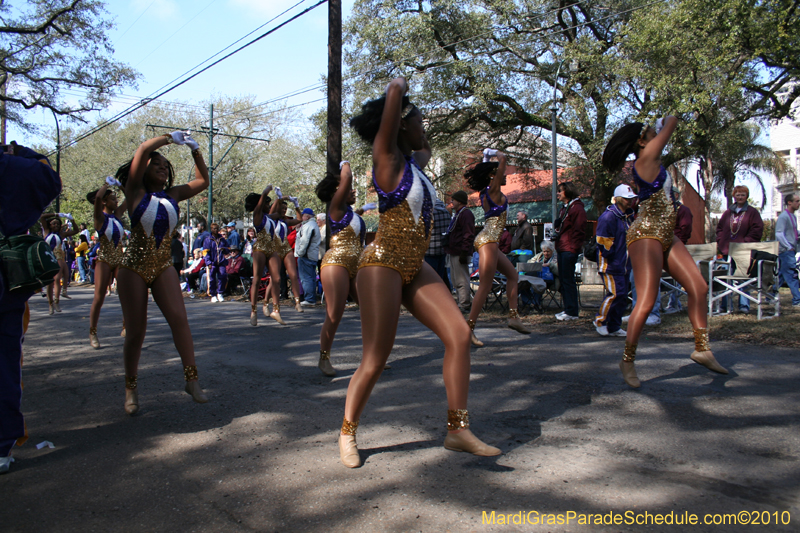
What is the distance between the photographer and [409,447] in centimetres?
353

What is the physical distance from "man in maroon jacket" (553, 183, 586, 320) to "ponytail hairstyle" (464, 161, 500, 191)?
3.20 m

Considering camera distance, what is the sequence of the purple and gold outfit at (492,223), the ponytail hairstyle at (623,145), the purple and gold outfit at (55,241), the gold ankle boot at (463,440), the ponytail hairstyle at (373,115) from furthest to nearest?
the purple and gold outfit at (55,241) < the purple and gold outfit at (492,223) < the ponytail hairstyle at (623,145) < the ponytail hairstyle at (373,115) < the gold ankle boot at (463,440)

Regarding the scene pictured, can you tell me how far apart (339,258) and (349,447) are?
9.52 ft

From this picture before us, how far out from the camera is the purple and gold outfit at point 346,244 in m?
5.94

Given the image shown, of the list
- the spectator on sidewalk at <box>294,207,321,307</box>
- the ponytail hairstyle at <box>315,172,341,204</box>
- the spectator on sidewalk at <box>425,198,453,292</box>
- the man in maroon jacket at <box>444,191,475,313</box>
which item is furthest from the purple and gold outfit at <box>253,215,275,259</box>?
the spectator on sidewalk at <box>294,207,321,307</box>

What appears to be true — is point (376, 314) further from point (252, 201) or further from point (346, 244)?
point (252, 201)

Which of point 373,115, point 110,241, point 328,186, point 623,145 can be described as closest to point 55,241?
point 110,241

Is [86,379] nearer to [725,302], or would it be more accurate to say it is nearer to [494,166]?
[494,166]

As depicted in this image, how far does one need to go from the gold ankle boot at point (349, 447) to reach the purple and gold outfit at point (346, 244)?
2.66 m

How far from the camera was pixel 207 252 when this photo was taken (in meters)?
16.3

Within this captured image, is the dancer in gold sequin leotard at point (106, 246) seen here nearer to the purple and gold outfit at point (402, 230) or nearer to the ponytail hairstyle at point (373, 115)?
the ponytail hairstyle at point (373, 115)

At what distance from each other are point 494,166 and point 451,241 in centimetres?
321

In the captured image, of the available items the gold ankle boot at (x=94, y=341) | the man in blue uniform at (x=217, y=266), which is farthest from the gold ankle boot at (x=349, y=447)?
the man in blue uniform at (x=217, y=266)

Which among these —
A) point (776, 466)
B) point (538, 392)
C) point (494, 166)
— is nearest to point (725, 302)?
point (494, 166)
